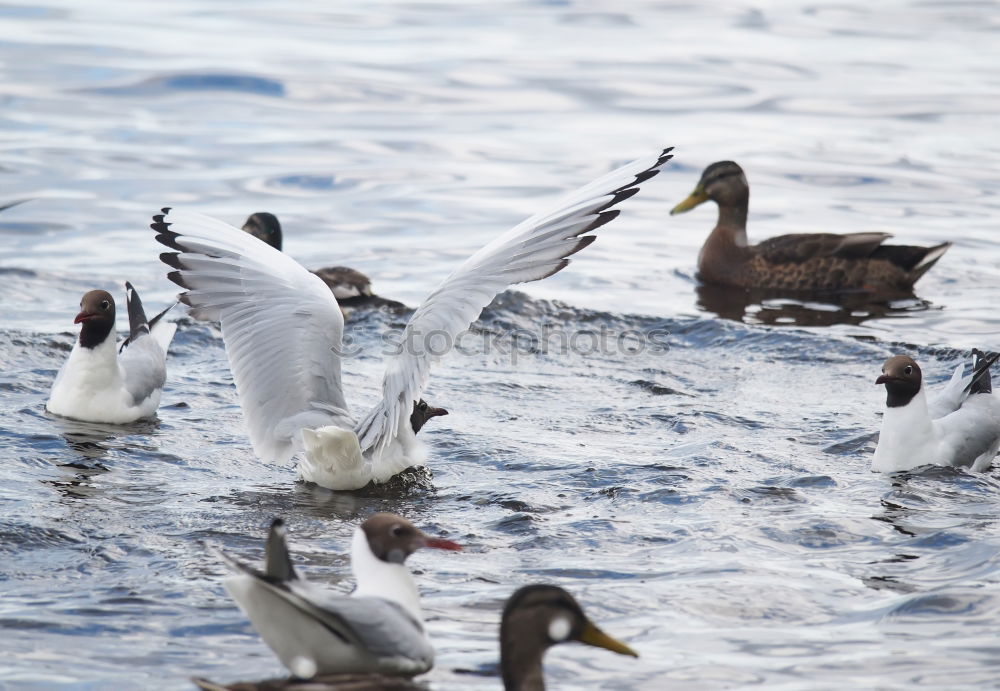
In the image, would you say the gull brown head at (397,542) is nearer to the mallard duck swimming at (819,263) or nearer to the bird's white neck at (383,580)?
the bird's white neck at (383,580)

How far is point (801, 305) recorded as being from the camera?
1259 cm

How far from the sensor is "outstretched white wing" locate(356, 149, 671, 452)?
287 inches

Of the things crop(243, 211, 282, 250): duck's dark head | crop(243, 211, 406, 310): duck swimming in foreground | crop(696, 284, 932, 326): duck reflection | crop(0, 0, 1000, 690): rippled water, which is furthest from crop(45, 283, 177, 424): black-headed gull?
crop(696, 284, 932, 326): duck reflection

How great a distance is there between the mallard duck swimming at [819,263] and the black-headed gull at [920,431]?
4.69 metres

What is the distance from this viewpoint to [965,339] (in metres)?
11.0

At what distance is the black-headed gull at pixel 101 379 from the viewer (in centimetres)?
877

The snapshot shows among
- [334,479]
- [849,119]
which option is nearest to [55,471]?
[334,479]

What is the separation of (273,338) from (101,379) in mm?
1494

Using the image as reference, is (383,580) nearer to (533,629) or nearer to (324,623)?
(324,623)

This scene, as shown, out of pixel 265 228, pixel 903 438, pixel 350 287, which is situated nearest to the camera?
pixel 903 438

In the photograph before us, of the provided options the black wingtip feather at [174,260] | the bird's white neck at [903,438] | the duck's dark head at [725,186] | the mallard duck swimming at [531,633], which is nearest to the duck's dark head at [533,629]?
the mallard duck swimming at [531,633]

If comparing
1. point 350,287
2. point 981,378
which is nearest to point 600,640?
point 981,378

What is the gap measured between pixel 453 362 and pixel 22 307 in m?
3.43

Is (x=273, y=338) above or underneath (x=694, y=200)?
underneath
